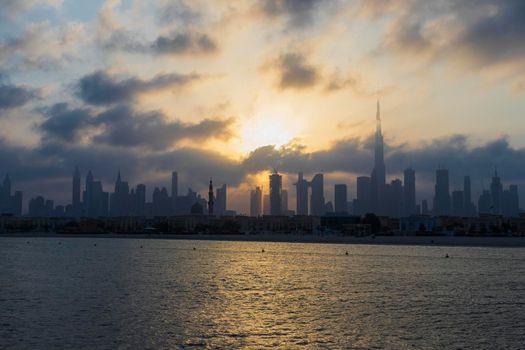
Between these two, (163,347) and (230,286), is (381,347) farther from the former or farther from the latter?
(230,286)

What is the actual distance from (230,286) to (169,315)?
2119 centimetres

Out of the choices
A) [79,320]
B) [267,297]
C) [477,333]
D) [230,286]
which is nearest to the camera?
[477,333]

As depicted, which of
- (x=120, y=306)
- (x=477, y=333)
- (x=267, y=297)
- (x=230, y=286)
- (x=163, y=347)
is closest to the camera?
(x=163, y=347)

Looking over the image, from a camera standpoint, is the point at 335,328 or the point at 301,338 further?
the point at 335,328

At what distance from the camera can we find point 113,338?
33.2m

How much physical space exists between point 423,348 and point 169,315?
1936 cm

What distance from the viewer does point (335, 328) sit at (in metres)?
37.0

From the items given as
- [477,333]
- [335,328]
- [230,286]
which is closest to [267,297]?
[230,286]

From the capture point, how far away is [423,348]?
31141 mm

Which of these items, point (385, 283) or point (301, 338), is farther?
point (385, 283)

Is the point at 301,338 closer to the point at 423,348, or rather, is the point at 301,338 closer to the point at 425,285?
the point at 423,348

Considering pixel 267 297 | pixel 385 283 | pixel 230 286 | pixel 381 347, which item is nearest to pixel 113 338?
pixel 381 347

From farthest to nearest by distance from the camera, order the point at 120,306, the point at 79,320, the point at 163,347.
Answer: the point at 120,306 < the point at 79,320 < the point at 163,347

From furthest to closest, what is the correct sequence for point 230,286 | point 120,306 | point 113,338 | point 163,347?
1. point 230,286
2. point 120,306
3. point 113,338
4. point 163,347
